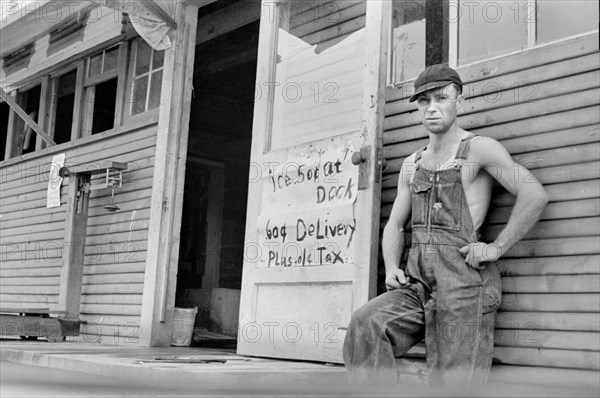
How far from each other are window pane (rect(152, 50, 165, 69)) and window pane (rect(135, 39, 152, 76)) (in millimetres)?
79

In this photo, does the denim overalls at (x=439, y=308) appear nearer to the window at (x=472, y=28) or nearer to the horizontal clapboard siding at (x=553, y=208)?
the horizontal clapboard siding at (x=553, y=208)

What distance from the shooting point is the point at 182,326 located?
6043mm

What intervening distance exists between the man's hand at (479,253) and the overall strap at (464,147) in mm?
420

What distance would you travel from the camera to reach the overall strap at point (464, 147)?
3375mm

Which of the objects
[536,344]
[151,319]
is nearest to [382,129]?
[536,344]

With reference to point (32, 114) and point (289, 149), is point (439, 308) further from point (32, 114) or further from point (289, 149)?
point (32, 114)

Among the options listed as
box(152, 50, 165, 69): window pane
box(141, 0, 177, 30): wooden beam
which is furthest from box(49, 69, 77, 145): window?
box(141, 0, 177, 30): wooden beam

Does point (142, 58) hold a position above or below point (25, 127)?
above

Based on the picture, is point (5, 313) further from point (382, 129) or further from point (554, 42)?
point (554, 42)

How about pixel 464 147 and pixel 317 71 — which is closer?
pixel 464 147

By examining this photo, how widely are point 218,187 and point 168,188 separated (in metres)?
3.80

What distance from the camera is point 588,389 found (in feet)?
1.93

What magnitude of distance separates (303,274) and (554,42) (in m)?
1.88

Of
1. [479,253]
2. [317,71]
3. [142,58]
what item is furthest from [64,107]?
[479,253]
